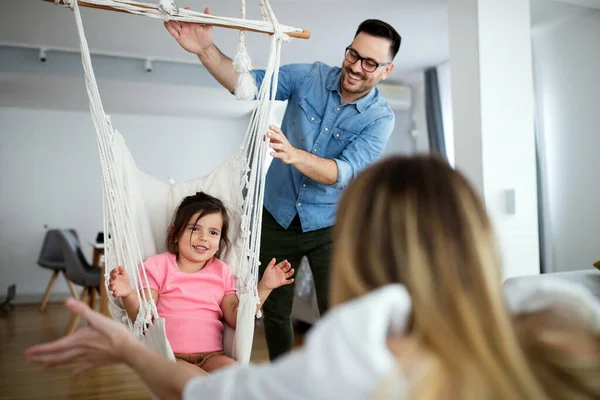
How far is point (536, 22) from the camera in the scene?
3473mm

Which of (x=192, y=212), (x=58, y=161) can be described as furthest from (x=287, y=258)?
(x=58, y=161)

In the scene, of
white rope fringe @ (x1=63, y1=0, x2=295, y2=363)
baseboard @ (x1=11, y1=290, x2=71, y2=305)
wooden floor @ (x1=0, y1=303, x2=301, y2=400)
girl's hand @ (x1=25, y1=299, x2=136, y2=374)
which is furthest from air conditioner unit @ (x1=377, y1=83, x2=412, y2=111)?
girl's hand @ (x1=25, y1=299, x2=136, y2=374)

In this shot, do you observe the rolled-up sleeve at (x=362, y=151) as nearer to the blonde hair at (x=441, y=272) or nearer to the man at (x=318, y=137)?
the man at (x=318, y=137)

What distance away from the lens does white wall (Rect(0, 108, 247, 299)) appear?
216 inches

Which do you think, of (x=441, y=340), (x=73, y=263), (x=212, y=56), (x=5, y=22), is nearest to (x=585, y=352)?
(x=441, y=340)

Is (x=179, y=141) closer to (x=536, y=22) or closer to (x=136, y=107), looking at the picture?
(x=136, y=107)

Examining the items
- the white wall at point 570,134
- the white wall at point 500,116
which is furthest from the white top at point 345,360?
the white wall at point 570,134

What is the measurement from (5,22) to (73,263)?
1.67 metres

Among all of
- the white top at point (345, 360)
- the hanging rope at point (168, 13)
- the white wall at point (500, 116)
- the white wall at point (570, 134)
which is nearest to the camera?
the white top at point (345, 360)

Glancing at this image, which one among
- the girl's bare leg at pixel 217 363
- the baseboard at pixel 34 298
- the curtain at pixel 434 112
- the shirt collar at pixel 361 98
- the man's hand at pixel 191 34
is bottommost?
the baseboard at pixel 34 298

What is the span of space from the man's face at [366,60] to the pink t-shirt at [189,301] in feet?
2.41

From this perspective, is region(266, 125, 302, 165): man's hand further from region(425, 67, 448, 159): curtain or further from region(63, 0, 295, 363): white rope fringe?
region(425, 67, 448, 159): curtain

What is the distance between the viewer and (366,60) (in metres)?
1.70

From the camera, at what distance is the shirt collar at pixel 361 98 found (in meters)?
1.82
